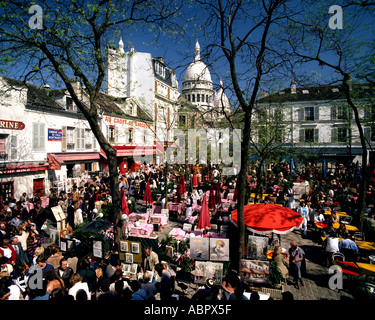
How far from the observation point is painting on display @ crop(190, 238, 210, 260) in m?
7.40

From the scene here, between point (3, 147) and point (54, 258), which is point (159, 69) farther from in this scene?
point (54, 258)

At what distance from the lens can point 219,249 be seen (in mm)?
7309

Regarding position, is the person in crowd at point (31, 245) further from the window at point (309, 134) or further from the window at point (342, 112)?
the window at point (309, 134)

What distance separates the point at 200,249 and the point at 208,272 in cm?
76

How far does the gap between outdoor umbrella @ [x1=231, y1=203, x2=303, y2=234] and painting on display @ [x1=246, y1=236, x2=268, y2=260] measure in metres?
0.34

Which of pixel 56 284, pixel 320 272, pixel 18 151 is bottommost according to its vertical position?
pixel 320 272

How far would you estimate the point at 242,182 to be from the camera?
21.5 feet

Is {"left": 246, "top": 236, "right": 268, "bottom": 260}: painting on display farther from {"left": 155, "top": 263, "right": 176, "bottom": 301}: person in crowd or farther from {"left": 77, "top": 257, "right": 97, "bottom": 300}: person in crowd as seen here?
{"left": 77, "top": 257, "right": 97, "bottom": 300}: person in crowd

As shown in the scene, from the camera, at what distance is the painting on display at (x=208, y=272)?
6801 millimetres

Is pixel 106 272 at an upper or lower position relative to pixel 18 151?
lower

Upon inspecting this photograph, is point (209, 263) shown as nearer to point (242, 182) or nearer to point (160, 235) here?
point (242, 182)

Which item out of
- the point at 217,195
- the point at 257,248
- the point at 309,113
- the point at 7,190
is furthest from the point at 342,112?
the point at 7,190

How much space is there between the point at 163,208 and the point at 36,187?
1076 cm

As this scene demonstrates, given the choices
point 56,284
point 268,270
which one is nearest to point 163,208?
point 268,270
